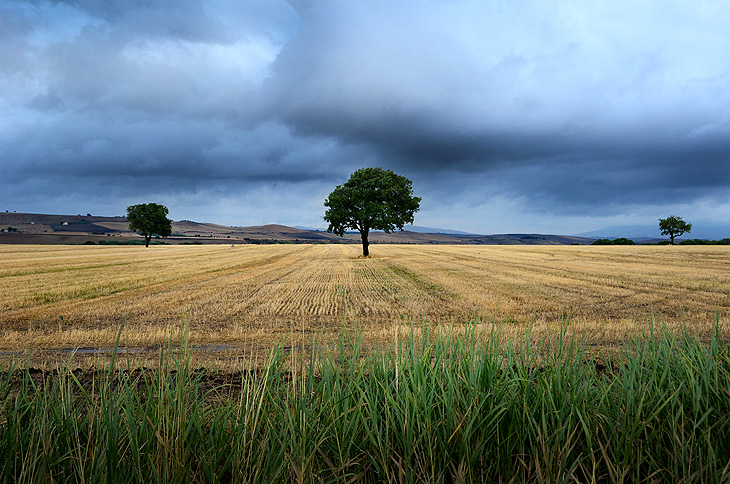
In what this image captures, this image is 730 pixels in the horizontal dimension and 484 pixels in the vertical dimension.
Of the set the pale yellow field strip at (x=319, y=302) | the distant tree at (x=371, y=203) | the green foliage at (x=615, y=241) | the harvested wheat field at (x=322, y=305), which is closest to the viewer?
the harvested wheat field at (x=322, y=305)

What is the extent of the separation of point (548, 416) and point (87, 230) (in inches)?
7309

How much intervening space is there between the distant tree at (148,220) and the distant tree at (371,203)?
2706 inches

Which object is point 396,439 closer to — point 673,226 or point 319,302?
point 319,302

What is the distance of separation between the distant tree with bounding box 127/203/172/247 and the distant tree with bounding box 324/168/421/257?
2706 inches

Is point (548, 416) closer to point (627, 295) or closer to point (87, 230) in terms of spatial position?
point (627, 295)

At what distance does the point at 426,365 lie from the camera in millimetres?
3457

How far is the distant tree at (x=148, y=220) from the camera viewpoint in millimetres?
99625

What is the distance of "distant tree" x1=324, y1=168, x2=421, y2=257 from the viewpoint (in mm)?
49406

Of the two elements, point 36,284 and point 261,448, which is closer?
point 261,448

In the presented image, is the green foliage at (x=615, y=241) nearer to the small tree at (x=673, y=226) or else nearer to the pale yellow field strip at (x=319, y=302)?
the small tree at (x=673, y=226)

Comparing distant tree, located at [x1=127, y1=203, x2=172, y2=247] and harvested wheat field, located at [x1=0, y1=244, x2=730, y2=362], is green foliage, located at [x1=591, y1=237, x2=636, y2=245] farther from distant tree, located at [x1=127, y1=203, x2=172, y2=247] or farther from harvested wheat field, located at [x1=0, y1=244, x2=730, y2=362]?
distant tree, located at [x1=127, y1=203, x2=172, y2=247]

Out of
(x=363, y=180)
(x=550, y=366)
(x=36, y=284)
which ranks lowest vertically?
(x=36, y=284)

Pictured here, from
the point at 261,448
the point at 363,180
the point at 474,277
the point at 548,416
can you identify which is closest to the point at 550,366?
the point at 548,416

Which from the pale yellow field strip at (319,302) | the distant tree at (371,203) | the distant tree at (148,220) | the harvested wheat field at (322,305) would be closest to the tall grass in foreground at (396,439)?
the harvested wheat field at (322,305)
